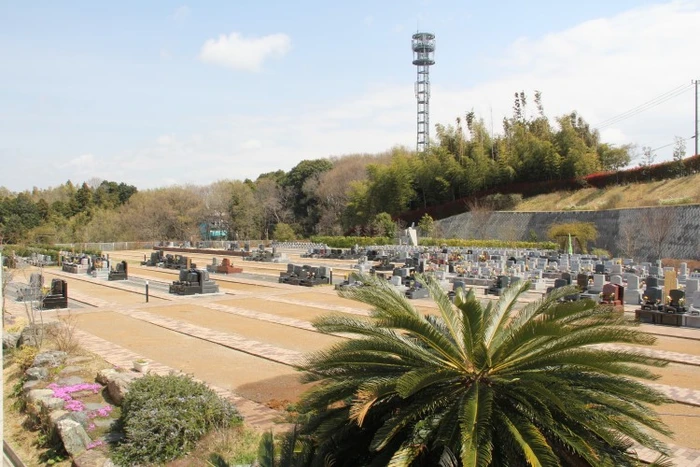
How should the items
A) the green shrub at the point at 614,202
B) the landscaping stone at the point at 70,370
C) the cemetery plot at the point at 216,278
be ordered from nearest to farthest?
the landscaping stone at the point at 70,370 → the cemetery plot at the point at 216,278 → the green shrub at the point at 614,202

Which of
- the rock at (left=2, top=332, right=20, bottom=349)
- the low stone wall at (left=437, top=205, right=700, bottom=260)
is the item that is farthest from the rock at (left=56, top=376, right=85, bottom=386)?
the low stone wall at (left=437, top=205, right=700, bottom=260)

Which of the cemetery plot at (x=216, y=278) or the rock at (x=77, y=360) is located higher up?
the cemetery plot at (x=216, y=278)

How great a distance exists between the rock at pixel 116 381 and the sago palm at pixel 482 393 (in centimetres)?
435

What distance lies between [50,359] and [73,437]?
13.6ft

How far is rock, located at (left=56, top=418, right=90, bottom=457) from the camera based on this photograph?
716cm

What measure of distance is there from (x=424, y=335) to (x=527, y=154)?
53.9 m

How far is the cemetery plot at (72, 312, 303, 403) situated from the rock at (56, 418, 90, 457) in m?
2.46

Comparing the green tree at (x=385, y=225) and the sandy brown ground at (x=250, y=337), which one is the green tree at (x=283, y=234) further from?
the sandy brown ground at (x=250, y=337)

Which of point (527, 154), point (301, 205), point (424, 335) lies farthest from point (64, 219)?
point (424, 335)

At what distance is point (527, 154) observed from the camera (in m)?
55.5

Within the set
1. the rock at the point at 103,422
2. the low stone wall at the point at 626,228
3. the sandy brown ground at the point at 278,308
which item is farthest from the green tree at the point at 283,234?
the rock at the point at 103,422

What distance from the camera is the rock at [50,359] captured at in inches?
418

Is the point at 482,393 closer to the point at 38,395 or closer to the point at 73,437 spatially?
the point at 73,437

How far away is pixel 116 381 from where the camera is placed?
29.4ft
